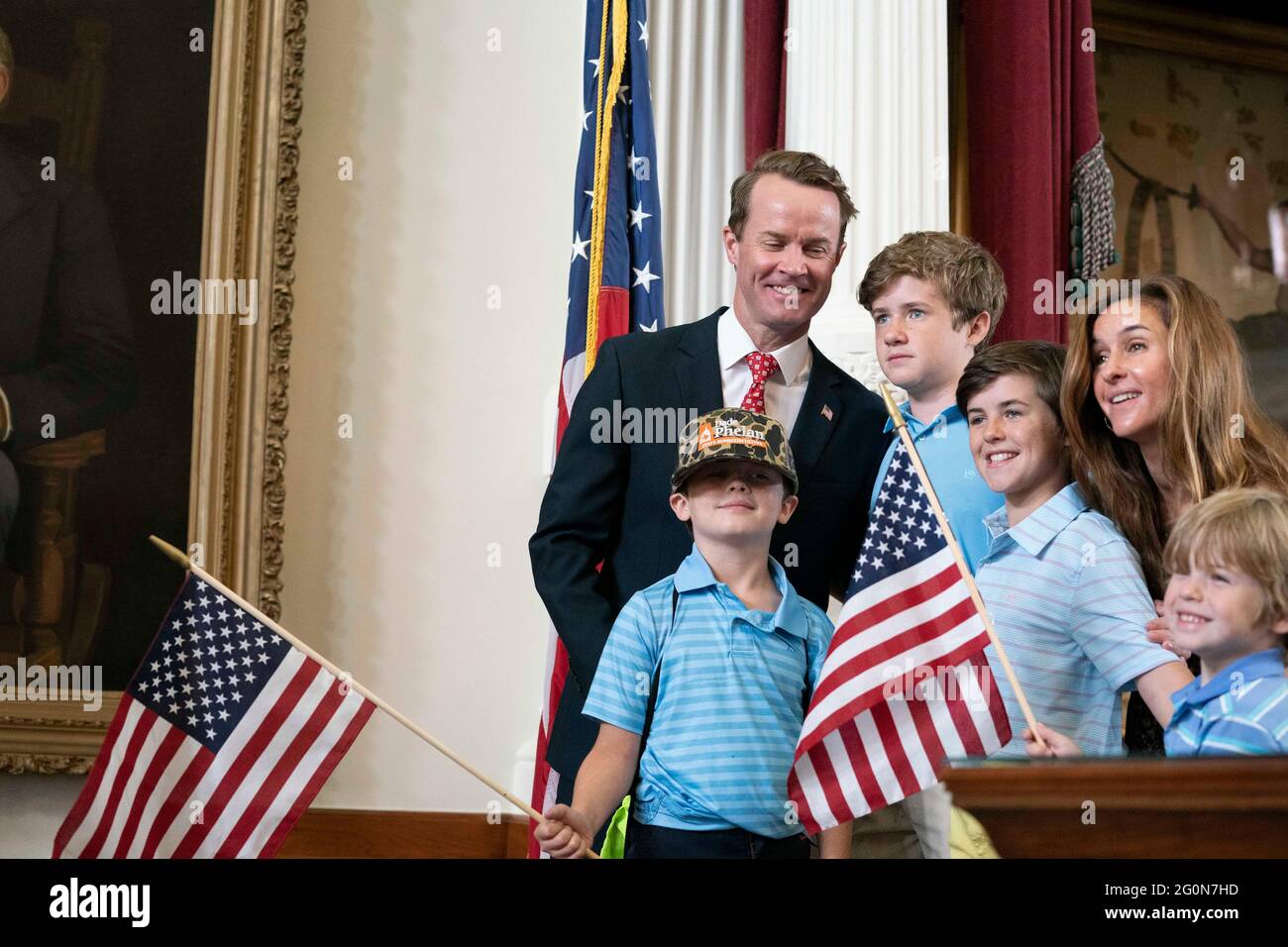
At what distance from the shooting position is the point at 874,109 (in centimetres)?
455

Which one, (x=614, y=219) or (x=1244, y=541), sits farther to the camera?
(x=614, y=219)

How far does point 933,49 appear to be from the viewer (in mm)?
4684

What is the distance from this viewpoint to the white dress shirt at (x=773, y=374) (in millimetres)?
3232

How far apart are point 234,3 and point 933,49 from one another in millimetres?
2406

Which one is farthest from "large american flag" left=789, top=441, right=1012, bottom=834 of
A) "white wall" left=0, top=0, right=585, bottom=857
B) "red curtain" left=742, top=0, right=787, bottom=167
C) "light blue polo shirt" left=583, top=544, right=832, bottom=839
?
"red curtain" left=742, top=0, right=787, bottom=167

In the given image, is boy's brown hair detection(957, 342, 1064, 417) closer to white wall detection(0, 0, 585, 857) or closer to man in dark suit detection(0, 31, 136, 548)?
white wall detection(0, 0, 585, 857)

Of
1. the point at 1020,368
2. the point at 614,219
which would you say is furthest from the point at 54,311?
the point at 1020,368

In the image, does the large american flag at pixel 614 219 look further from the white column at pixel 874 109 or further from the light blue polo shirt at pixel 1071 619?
the light blue polo shirt at pixel 1071 619

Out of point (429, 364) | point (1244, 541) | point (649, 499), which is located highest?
point (429, 364)

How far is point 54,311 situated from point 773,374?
9.00ft

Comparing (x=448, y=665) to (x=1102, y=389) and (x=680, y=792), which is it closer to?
(x=680, y=792)

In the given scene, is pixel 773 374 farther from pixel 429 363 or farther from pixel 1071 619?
pixel 429 363

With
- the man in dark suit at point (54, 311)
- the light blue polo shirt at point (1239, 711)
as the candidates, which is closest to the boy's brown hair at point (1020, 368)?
the light blue polo shirt at point (1239, 711)
